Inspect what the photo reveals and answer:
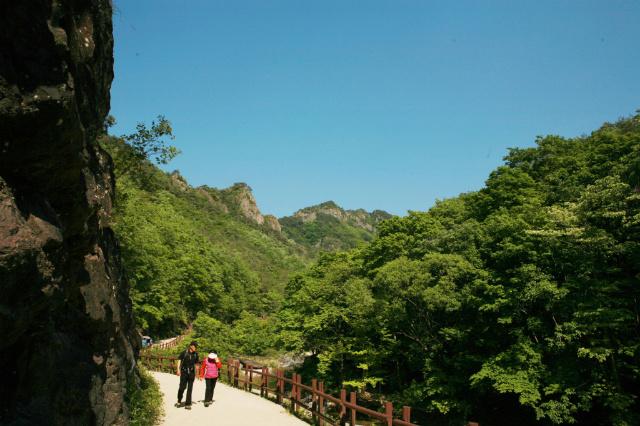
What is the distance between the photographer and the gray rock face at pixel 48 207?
13.7 ft

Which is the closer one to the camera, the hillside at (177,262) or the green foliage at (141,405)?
the green foliage at (141,405)

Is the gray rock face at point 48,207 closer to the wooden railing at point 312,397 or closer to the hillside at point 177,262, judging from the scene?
the wooden railing at point 312,397

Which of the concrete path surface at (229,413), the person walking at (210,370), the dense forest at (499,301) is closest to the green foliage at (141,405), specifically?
the concrete path surface at (229,413)

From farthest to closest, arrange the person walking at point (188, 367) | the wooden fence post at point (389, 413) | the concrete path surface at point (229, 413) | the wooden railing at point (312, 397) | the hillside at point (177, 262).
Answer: the hillside at point (177, 262) < the person walking at point (188, 367) < the concrete path surface at point (229, 413) < the wooden railing at point (312, 397) < the wooden fence post at point (389, 413)

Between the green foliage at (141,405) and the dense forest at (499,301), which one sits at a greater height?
the dense forest at (499,301)

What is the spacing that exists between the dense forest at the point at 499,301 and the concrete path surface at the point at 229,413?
840cm

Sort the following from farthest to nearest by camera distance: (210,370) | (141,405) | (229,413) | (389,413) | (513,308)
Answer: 1. (513,308)
2. (210,370)
3. (229,413)
4. (141,405)
5. (389,413)

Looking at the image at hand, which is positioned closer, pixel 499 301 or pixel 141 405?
pixel 141 405

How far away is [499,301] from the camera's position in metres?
18.9

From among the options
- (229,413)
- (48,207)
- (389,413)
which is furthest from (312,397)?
(48,207)

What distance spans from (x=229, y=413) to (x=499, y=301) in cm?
1348

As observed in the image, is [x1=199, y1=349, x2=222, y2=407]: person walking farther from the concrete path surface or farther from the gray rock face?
the gray rock face

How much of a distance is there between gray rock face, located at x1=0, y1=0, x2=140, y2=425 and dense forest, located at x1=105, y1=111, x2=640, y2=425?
9.92 m

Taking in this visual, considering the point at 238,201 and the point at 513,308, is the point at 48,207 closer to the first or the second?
the point at 513,308
